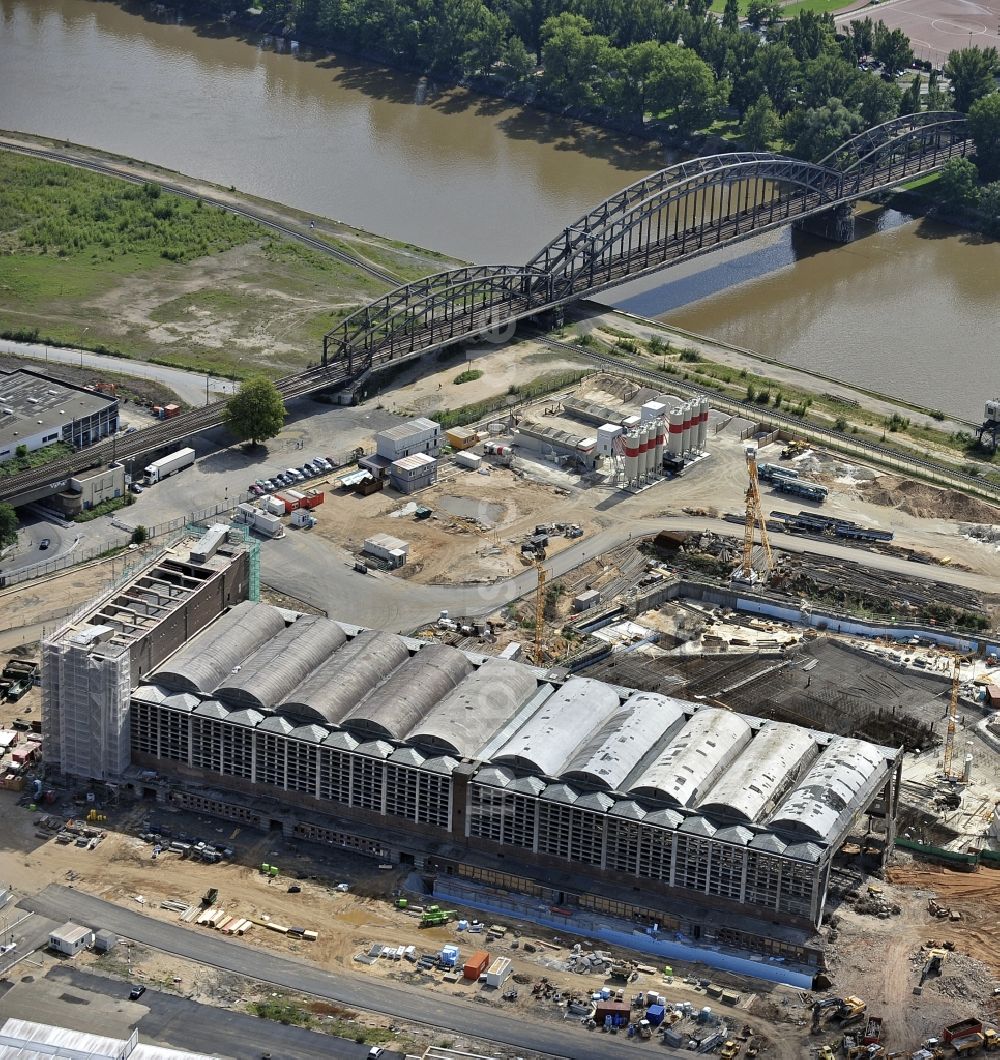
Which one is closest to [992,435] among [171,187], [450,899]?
[450,899]

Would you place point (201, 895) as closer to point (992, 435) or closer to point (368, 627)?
point (368, 627)

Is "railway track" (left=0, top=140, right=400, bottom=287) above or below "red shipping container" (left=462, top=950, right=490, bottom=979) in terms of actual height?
above

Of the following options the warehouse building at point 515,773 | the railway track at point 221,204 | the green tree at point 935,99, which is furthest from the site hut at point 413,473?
the green tree at point 935,99

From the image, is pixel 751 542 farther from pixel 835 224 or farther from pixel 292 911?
pixel 835 224

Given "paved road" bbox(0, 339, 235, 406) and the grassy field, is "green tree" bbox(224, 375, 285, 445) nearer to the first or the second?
"paved road" bbox(0, 339, 235, 406)

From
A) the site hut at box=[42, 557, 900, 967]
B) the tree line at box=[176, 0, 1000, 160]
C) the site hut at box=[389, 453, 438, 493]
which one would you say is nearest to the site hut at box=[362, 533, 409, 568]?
the site hut at box=[389, 453, 438, 493]

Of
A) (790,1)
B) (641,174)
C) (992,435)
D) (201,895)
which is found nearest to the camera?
(201,895)
